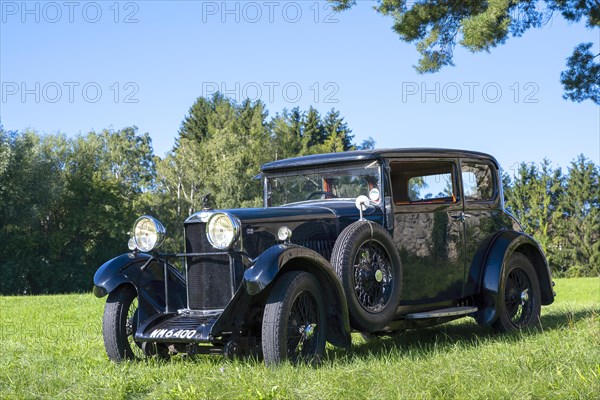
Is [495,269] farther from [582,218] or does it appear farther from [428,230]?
[582,218]

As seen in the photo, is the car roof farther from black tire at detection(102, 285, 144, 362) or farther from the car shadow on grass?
black tire at detection(102, 285, 144, 362)

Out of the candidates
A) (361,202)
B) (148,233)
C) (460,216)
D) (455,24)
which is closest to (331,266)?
(361,202)

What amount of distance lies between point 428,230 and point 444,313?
84cm

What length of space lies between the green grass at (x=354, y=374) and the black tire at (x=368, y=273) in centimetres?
38

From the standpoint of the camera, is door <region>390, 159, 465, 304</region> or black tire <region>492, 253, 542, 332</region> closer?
door <region>390, 159, 465, 304</region>

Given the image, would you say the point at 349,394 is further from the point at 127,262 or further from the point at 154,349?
the point at 127,262

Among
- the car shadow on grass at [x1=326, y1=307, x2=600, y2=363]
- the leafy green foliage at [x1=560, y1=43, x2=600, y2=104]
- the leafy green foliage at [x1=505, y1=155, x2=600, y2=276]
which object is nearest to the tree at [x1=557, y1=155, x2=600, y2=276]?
the leafy green foliage at [x1=505, y1=155, x2=600, y2=276]

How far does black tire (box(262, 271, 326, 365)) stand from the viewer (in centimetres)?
562

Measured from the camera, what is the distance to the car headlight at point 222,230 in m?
5.98

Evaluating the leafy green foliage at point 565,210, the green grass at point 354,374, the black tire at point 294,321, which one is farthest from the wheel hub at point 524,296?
the leafy green foliage at point 565,210

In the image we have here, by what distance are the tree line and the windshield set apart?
33.5 m

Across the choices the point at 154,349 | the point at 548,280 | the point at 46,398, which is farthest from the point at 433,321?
the point at 46,398

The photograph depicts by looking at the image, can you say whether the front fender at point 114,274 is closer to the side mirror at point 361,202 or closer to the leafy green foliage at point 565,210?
the side mirror at point 361,202

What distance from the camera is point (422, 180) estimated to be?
7.95 m
